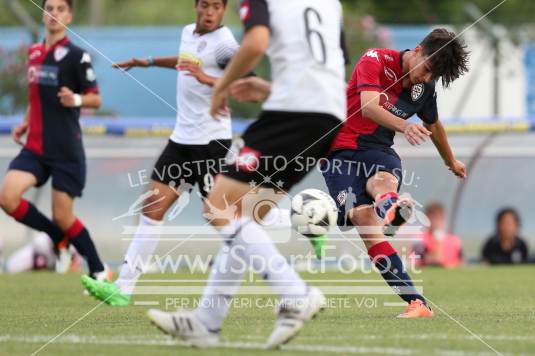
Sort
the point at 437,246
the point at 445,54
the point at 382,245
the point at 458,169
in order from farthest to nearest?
the point at 437,246, the point at 458,169, the point at 382,245, the point at 445,54

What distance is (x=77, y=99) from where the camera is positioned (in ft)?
32.9

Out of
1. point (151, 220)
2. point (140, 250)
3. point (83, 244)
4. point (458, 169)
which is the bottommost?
point (83, 244)

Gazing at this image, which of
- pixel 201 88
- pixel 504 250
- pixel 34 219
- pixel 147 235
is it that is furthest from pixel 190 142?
pixel 504 250

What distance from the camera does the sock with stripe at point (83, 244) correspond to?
34.7 feet

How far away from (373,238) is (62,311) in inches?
97.5

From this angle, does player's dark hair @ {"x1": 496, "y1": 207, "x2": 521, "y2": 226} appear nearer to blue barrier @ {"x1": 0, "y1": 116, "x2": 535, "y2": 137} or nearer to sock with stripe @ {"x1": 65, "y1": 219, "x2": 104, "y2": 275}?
blue barrier @ {"x1": 0, "y1": 116, "x2": 535, "y2": 137}

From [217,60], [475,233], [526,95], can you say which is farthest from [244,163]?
[526,95]

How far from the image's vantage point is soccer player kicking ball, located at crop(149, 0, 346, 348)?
251 inches

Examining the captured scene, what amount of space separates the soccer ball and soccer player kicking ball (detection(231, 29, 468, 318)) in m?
0.87

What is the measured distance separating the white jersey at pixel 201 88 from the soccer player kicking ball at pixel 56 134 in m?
1.04

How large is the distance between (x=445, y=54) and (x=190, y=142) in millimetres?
2184

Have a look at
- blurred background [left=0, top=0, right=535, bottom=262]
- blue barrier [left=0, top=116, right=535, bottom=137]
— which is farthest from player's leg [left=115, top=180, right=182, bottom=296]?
blue barrier [left=0, top=116, right=535, bottom=137]

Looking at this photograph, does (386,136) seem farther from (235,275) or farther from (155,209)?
(235,275)

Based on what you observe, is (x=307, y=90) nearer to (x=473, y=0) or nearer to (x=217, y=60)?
(x=217, y=60)
